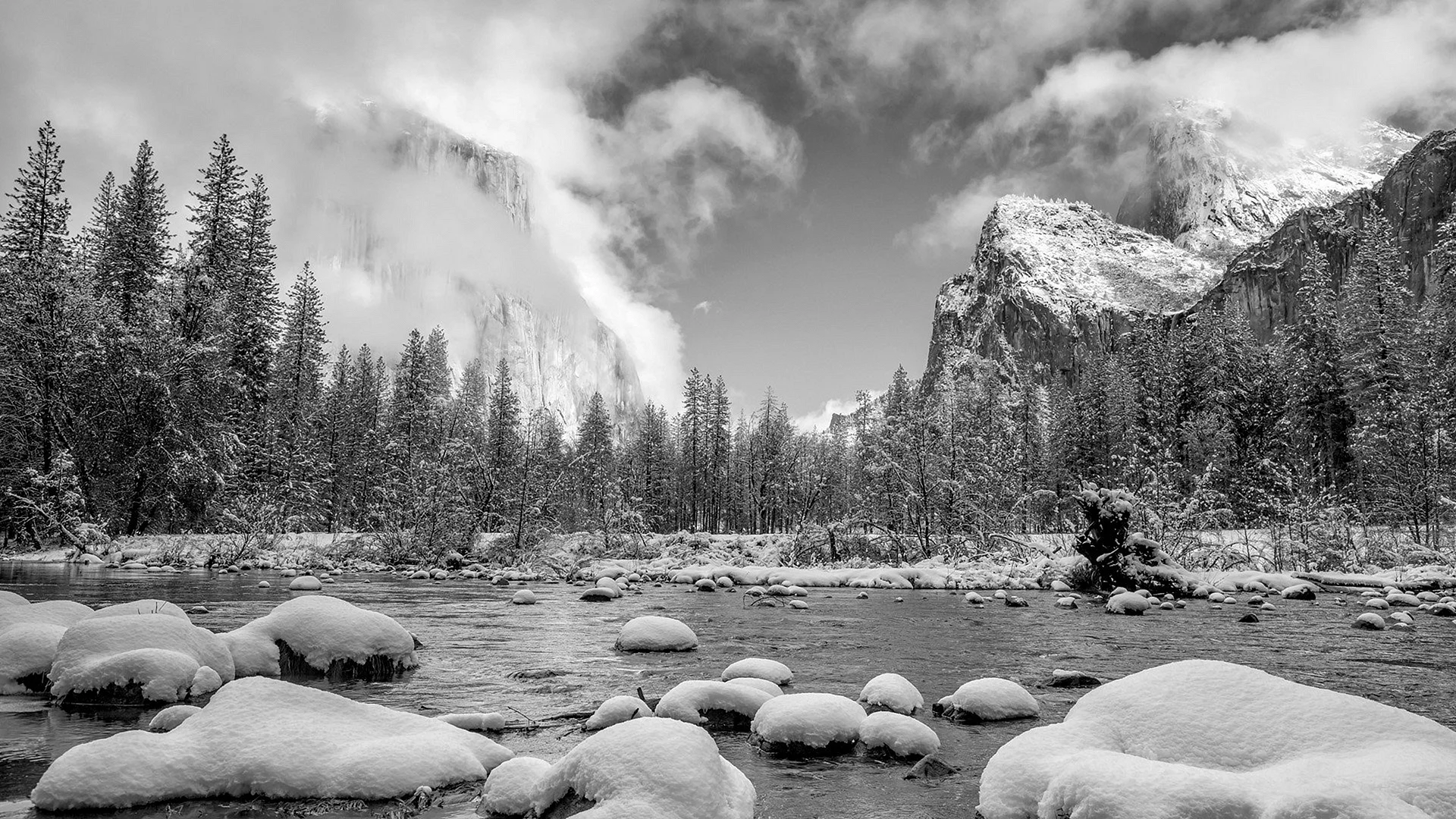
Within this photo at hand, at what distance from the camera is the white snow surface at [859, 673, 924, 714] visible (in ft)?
19.5

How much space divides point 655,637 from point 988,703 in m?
4.56

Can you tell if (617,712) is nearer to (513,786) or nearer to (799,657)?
(513,786)

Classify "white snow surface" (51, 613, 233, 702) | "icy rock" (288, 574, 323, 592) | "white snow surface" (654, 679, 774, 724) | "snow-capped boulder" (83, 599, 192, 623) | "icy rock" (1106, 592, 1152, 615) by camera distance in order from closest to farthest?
"white snow surface" (654, 679, 774, 724), "white snow surface" (51, 613, 233, 702), "snow-capped boulder" (83, 599, 192, 623), "icy rock" (1106, 592, 1152, 615), "icy rock" (288, 574, 323, 592)

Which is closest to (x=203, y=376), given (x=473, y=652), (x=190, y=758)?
(x=473, y=652)

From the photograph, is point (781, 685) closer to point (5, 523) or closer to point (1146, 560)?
point (1146, 560)

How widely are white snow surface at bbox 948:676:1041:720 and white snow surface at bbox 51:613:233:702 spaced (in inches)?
248

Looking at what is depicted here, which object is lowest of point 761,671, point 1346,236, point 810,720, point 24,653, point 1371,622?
point 1371,622

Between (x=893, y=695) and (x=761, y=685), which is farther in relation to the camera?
(x=761, y=685)

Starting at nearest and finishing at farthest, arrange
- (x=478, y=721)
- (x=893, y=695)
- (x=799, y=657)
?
(x=478, y=721)
(x=893, y=695)
(x=799, y=657)

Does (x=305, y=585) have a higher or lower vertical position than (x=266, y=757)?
lower

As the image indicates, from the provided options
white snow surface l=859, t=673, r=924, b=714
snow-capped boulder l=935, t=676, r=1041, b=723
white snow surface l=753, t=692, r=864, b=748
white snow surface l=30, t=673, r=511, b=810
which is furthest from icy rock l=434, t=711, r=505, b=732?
snow-capped boulder l=935, t=676, r=1041, b=723

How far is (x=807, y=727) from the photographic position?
499 centimetres


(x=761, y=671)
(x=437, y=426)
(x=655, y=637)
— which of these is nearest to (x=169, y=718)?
(x=761, y=671)

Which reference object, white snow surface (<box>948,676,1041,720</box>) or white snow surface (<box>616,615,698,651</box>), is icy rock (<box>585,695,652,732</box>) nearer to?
white snow surface (<box>948,676,1041,720</box>)
